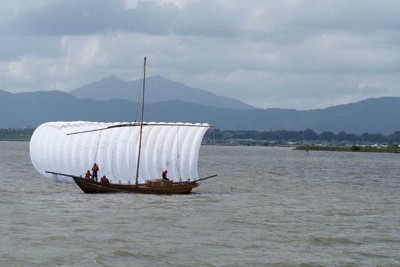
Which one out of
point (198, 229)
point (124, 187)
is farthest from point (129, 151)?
point (198, 229)

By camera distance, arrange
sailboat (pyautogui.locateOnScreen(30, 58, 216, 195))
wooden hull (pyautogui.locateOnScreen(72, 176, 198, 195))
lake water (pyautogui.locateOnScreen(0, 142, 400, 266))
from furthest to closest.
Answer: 1. sailboat (pyautogui.locateOnScreen(30, 58, 216, 195))
2. wooden hull (pyautogui.locateOnScreen(72, 176, 198, 195))
3. lake water (pyautogui.locateOnScreen(0, 142, 400, 266))

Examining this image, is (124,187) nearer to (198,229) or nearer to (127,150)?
(127,150)

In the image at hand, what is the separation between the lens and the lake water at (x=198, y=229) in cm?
3173

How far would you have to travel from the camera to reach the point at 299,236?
37562mm

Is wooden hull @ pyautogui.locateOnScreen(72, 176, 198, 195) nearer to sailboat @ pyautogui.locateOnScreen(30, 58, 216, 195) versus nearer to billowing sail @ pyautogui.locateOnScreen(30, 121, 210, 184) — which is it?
sailboat @ pyautogui.locateOnScreen(30, 58, 216, 195)

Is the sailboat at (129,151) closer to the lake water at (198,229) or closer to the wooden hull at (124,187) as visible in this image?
the lake water at (198,229)

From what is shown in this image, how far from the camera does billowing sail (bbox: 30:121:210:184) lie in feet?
193

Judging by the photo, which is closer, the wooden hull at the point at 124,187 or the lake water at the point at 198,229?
the lake water at the point at 198,229

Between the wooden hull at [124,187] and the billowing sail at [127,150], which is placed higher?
the billowing sail at [127,150]

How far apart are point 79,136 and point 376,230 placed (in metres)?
25.3

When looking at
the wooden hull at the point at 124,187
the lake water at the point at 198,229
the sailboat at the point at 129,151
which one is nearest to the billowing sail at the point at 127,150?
the sailboat at the point at 129,151

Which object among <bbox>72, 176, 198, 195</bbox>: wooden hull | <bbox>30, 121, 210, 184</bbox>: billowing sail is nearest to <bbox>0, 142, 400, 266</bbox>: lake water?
<bbox>72, 176, 198, 195</bbox>: wooden hull

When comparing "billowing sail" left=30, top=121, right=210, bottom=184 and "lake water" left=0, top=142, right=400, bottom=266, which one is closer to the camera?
"lake water" left=0, top=142, right=400, bottom=266

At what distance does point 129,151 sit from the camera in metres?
58.9
